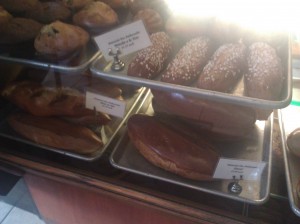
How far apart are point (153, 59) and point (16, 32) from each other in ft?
1.55

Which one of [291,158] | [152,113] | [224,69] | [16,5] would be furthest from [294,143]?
[16,5]

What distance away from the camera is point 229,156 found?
961mm

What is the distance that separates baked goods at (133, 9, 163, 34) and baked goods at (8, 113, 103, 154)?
16.1 inches

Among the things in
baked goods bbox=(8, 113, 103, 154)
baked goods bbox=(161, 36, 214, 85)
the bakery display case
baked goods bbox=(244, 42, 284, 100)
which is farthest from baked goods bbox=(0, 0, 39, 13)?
baked goods bbox=(244, 42, 284, 100)

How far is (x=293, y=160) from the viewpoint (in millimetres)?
948

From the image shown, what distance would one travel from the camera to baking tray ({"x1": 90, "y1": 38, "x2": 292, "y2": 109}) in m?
0.72

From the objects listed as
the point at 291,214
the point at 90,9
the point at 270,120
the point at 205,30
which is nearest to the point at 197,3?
the point at 205,30

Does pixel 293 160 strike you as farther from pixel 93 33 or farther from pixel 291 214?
pixel 93 33

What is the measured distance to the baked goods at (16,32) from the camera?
3.28ft

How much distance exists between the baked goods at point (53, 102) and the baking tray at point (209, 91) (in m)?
0.23

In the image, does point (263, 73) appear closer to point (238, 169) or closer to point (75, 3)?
point (238, 169)

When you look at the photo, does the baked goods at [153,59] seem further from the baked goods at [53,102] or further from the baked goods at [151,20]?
the baked goods at [53,102]

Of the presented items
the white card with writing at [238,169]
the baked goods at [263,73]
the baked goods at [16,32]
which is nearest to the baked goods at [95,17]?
the baked goods at [16,32]

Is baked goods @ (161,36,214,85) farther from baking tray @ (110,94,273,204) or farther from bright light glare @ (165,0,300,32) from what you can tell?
baking tray @ (110,94,273,204)
